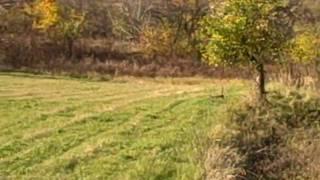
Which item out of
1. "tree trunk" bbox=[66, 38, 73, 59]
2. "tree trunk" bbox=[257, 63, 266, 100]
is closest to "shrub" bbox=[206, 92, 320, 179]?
"tree trunk" bbox=[257, 63, 266, 100]

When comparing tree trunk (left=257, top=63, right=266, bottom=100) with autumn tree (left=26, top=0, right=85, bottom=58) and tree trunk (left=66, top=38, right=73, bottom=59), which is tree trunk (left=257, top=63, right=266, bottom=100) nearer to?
tree trunk (left=66, top=38, right=73, bottom=59)

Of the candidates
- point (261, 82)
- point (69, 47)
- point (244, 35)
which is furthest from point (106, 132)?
point (69, 47)

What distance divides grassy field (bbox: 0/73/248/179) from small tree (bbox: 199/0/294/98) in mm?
1243

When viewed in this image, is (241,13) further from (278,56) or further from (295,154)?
(295,154)

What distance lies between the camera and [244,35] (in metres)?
20.7

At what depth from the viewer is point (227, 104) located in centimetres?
1991

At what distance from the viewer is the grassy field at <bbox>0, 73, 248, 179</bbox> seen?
14.0 m

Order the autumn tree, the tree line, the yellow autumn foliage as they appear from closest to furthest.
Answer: the tree line
the autumn tree
the yellow autumn foliage

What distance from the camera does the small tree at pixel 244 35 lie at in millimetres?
20562

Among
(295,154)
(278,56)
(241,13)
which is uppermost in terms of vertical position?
(241,13)

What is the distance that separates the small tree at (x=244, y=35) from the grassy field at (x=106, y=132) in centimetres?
124

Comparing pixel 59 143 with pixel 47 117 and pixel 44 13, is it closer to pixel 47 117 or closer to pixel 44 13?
pixel 47 117

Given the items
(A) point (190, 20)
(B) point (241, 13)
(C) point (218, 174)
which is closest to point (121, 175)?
(C) point (218, 174)

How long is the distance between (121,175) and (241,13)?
8.58 metres
